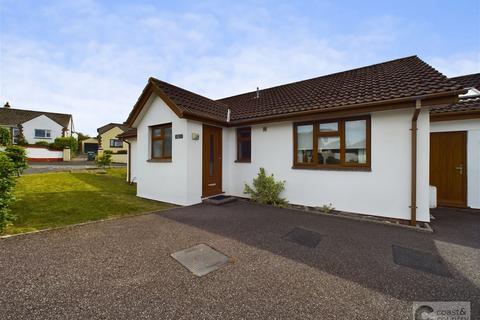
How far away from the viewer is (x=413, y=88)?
17.7 ft

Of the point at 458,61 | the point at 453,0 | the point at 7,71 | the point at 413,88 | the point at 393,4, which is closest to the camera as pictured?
the point at 413,88

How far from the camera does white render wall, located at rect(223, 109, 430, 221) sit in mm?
5305

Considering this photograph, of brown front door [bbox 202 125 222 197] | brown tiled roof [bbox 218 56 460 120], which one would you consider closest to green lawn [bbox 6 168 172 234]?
brown front door [bbox 202 125 222 197]

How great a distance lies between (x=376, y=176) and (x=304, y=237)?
3255 millimetres

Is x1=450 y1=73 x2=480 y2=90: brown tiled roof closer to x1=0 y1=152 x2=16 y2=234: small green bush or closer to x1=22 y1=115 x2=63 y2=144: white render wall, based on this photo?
x1=0 y1=152 x2=16 y2=234: small green bush

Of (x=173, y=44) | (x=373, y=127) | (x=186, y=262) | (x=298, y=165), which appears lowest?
(x=186, y=262)

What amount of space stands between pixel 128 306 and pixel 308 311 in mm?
2055

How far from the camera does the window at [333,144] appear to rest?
616cm

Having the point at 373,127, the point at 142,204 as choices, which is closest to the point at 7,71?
the point at 142,204

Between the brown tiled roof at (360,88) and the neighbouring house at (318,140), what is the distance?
4 cm

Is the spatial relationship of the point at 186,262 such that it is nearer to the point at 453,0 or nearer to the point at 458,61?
the point at 453,0

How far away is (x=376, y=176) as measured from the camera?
19.2ft

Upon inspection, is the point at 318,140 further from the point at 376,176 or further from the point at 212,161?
the point at 212,161

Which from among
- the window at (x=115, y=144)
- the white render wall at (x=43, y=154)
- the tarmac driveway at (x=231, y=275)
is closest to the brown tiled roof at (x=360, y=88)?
the tarmac driveway at (x=231, y=275)
